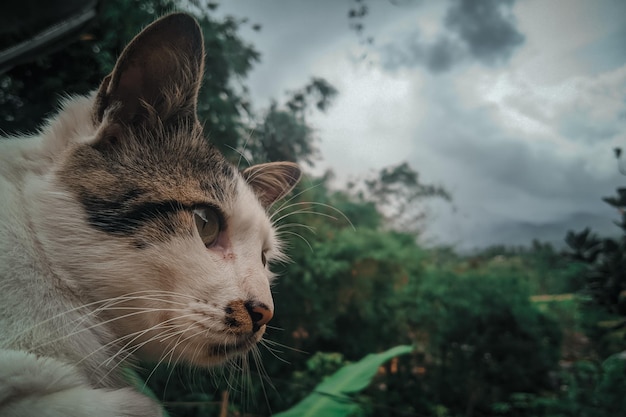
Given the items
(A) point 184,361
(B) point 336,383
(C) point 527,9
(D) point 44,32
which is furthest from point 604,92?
(D) point 44,32

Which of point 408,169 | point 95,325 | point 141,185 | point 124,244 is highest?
point 408,169

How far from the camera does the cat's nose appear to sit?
77 centimetres

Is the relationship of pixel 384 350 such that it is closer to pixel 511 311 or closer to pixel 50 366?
pixel 511 311

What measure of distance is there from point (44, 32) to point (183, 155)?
0.50 meters

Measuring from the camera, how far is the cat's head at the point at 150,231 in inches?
30.0

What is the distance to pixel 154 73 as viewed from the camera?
31.5 inches

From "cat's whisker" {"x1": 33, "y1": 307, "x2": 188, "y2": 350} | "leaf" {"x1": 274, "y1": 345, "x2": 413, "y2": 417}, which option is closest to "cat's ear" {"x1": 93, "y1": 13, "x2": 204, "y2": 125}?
"cat's whisker" {"x1": 33, "y1": 307, "x2": 188, "y2": 350}

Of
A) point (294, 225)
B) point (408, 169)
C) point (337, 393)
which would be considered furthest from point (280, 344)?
point (408, 169)

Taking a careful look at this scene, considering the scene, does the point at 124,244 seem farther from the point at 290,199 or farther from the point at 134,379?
the point at 290,199

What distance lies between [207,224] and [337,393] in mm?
629

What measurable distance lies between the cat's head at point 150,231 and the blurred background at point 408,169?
7.8 inches

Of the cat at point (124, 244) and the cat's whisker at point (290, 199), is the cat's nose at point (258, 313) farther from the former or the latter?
the cat's whisker at point (290, 199)

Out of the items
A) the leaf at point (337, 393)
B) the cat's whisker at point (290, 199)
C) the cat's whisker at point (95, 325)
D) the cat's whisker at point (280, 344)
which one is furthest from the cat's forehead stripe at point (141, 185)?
the leaf at point (337, 393)

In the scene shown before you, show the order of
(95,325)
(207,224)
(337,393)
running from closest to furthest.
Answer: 1. (95,325)
2. (207,224)
3. (337,393)
